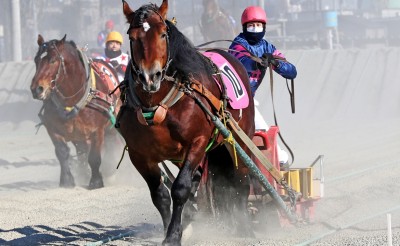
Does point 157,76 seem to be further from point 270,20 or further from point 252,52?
point 270,20

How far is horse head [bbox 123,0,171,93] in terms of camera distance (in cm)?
708

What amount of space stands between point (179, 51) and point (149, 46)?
0.65 m

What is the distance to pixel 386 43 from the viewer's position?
99.5 feet

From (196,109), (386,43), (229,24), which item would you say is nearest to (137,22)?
(196,109)

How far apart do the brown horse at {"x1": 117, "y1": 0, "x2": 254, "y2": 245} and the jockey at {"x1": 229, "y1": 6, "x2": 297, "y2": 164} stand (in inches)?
49.6

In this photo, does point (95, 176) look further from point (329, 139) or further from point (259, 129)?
point (329, 139)

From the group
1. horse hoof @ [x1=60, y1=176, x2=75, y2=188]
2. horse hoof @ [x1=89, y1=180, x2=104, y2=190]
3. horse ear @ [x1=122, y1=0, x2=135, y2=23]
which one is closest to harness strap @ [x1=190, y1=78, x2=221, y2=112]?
horse ear @ [x1=122, y1=0, x2=135, y2=23]

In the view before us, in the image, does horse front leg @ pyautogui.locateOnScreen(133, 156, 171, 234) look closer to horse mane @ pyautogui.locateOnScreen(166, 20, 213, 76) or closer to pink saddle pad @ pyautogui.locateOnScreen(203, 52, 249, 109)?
horse mane @ pyautogui.locateOnScreen(166, 20, 213, 76)

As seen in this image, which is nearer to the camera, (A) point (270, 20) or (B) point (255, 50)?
(B) point (255, 50)

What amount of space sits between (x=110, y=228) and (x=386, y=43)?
71.8 ft

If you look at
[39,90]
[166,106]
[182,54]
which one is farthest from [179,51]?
[39,90]

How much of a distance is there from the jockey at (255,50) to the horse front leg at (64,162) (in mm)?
4562

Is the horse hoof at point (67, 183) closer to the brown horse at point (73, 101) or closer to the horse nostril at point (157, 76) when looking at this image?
the brown horse at point (73, 101)

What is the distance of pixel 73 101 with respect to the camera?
1340 cm
